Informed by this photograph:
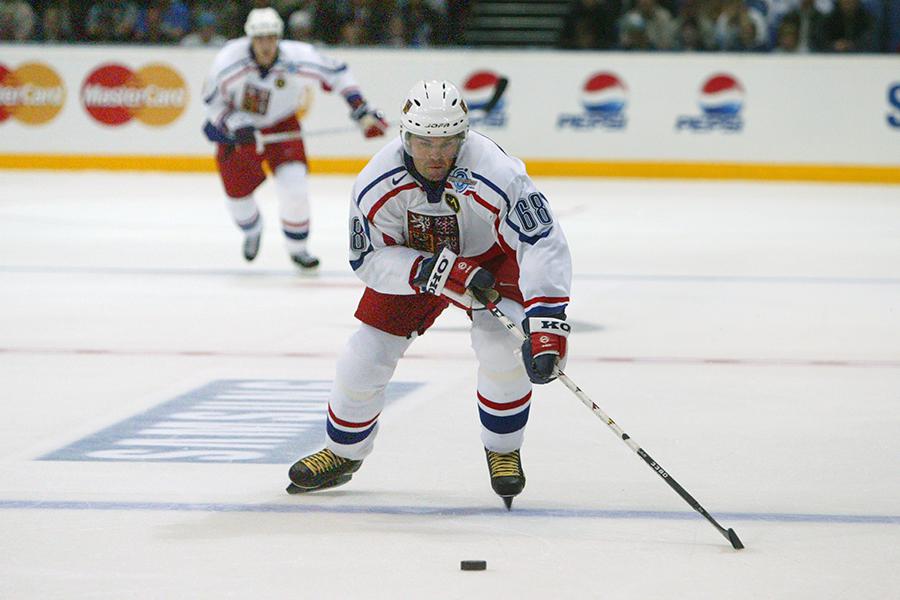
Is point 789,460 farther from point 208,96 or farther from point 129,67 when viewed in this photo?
point 129,67

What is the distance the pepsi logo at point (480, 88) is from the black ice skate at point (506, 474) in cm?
998

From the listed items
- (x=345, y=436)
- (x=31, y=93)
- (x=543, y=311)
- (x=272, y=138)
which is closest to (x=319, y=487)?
(x=345, y=436)

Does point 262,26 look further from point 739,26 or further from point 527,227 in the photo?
point 739,26

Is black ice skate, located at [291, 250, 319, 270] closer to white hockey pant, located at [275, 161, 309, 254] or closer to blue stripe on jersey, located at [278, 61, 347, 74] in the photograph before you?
white hockey pant, located at [275, 161, 309, 254]

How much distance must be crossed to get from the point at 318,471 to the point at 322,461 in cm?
3

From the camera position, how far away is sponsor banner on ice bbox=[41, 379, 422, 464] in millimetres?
4566

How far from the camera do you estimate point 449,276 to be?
385 centimetres

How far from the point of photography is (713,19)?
1411 cm

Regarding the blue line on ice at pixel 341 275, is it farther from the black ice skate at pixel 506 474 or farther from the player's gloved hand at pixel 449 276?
the player's gloved hand at pixel 449 276

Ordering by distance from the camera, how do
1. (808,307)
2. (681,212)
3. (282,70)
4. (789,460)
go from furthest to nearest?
(681,212) < (282,70) < (808,307) < (789,460)

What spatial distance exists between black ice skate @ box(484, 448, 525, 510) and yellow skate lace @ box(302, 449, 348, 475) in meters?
0.40

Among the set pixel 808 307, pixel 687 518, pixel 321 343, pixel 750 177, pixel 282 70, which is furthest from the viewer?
pixel 750 177

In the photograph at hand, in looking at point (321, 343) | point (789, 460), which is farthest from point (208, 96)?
point (789, 460)

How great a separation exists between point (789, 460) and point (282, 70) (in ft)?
16.6
